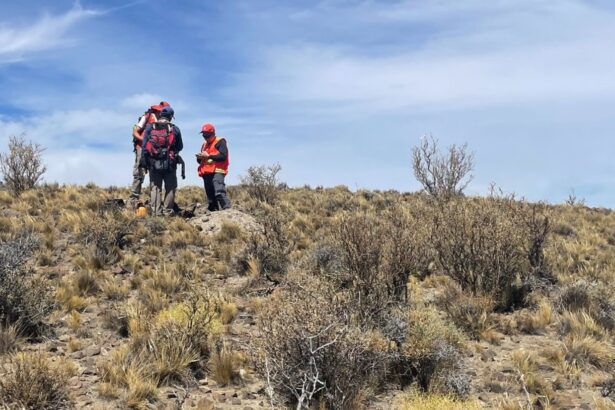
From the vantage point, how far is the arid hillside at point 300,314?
15.5ft

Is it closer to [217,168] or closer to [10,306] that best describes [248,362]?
[10,306]

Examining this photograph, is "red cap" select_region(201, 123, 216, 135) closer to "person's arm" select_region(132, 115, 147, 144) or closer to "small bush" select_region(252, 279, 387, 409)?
"person's arm" select_region(132, 115, 147, 144)

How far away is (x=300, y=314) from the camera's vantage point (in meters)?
4.64

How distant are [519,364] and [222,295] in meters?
4.05

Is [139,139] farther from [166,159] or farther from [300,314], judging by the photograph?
[300,314]

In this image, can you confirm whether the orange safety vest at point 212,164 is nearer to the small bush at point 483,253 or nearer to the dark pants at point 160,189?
the dark pants at point 160,189

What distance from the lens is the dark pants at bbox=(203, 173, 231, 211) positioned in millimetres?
12164

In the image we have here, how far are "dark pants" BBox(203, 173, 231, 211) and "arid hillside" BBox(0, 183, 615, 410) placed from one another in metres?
0.96

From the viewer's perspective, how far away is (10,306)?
19.9ft

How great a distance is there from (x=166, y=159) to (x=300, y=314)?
7.25m

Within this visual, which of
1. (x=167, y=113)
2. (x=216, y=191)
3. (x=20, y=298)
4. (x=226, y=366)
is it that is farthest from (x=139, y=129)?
(x=226, y=366)

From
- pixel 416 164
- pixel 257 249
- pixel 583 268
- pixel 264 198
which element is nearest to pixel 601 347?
pixel 583 268

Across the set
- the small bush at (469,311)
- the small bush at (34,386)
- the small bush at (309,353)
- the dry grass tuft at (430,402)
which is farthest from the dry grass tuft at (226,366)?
the small bush at (469,311)

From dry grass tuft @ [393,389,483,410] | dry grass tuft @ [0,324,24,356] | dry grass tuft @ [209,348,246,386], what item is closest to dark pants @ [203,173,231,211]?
dry grass tuft @ [0,324,24,356]
